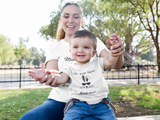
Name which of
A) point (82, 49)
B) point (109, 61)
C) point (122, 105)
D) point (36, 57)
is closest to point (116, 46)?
point (109, 61)

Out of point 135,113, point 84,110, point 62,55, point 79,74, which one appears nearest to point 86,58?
point 79,74

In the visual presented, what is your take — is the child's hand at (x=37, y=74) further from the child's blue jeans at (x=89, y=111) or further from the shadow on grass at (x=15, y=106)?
the shadow on grass at (x=15, y=106)

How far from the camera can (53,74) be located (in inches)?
53.1

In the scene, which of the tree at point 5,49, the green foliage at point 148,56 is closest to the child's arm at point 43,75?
the tree at point 5,49

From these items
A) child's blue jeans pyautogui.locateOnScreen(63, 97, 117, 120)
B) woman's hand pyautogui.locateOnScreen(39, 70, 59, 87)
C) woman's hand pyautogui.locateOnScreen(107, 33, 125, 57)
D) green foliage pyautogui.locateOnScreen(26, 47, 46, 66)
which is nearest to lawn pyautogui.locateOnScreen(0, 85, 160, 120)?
child's blue jeans pyautogui.locateOnScreen(63, 97, 117, 120)

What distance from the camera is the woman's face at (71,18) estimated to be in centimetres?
181

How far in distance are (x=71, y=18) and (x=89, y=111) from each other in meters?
1.07

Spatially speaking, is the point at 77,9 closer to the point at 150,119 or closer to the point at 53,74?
the point at 53,74

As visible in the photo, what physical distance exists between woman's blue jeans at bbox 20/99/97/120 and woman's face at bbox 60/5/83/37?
857mm

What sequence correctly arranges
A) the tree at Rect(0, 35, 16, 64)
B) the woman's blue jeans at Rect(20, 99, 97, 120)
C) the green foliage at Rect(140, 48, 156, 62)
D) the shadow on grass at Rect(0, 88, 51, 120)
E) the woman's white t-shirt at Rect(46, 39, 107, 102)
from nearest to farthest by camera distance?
the woman's blue jeans at Rect(20, 99, 97, 120)
the woman's white t-shirt at Rect(46, 39, 107, 102)
the shadow on grass at Rect(0, 88, 51, 120)
the tree at Rect(0, 35, 16, 64)
the green foliage at Rect(140, 48, 156, 62)

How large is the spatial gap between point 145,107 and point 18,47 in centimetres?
3760

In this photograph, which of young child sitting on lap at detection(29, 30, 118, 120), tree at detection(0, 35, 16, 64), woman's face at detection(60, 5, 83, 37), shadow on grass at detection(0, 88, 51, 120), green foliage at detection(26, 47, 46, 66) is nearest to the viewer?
young child sitting on lap at detection(29, 30, 118, 120)

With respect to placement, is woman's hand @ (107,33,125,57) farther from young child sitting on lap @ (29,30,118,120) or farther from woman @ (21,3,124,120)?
woman @ (21,3,124,120)

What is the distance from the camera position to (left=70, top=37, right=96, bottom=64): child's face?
134cm
